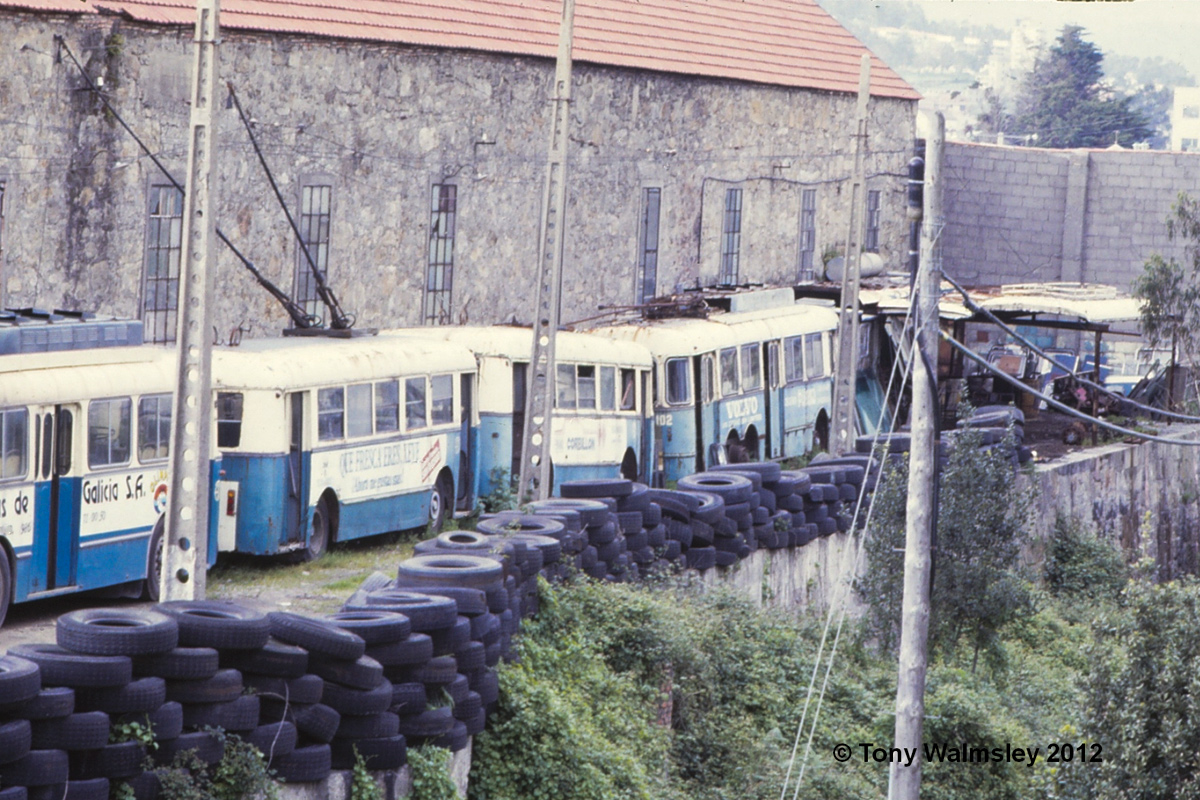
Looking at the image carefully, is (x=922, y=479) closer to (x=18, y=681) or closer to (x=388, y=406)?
(x=18, y=681)

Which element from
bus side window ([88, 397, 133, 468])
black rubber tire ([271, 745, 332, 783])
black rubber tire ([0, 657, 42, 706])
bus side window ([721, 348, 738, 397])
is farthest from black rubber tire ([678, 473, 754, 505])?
black rubber tire ([0, 657, 42, 706])

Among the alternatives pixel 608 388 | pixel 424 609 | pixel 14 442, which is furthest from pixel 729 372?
pixel 424 609

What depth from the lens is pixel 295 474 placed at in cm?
1747

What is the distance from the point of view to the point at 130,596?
15.7 metres

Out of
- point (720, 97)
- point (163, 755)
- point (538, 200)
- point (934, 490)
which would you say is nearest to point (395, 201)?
point (538, 200)

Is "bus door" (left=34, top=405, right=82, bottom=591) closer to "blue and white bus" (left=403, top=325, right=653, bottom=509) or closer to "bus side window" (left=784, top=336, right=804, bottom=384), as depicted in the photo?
"blue and white bus" (left=403, top=325, right=653, bottom=509)

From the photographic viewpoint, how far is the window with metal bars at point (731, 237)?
34406 millimetres

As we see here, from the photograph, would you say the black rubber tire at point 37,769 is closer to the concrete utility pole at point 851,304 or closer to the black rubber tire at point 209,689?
the black rubber tire at point 209,689

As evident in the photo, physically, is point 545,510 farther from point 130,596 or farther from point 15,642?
point 15,642

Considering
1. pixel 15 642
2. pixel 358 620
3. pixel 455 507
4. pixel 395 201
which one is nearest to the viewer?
pixel 358 620

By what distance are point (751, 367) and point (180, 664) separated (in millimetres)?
17258

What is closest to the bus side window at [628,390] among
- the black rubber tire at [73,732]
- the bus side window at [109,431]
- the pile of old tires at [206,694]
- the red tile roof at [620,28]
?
the red tile roof at [620,28]

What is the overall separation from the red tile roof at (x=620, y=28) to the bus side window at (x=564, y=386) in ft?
19.4

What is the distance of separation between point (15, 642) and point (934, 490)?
292 inches
